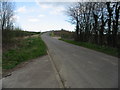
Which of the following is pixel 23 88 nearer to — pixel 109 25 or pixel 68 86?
pixel 68 86

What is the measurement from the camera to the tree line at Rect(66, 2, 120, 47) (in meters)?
→ 18.7

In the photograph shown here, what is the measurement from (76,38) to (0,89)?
29.0 meters

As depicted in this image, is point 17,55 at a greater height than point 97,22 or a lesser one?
lesser

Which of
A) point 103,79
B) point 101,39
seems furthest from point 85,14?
point 103,79

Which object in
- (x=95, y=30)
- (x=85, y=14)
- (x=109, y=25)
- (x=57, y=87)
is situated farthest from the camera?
(x=85, y=14)

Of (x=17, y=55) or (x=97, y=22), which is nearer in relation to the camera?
(x=17, y=55)

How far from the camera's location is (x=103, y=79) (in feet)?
19.3

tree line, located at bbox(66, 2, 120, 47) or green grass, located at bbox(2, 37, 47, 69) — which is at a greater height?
tree line, located at bbox(66, 2, 120, 47)

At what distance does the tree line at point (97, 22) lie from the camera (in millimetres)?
18688

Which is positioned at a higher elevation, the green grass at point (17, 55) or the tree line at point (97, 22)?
the tree line at point (97, 22)

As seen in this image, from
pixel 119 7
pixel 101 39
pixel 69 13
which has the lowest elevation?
pixel 101 39

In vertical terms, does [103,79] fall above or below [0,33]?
below

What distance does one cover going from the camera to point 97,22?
2400 centimetres

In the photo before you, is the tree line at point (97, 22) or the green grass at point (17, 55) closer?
the green grass at point (17, 55)
